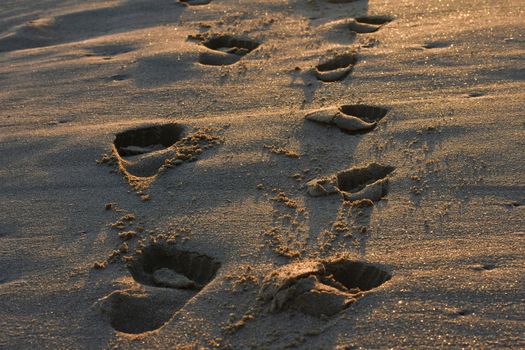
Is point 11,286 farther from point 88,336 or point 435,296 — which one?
point 435,296

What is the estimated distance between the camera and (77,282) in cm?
204

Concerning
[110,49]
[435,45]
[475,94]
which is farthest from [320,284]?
[110,49]

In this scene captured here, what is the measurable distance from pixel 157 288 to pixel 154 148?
2.72ft

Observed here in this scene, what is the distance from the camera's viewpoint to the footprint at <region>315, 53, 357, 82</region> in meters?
3.02

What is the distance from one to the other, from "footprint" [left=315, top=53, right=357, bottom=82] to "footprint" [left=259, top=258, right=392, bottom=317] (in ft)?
3.86

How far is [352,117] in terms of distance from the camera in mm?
2682

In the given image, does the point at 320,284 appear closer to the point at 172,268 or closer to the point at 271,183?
the point at 172,268

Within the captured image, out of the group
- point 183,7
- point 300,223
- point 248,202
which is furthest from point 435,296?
point 183,7

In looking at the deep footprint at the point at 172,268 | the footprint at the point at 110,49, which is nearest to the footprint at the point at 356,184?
the deep footprint at the point at 172,268

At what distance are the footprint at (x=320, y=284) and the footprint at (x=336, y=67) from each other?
3.86ft

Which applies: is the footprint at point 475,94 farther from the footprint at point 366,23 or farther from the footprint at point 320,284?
the footprint at point 320,284

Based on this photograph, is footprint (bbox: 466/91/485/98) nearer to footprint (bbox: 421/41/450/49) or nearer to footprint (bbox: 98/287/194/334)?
footprint (bbox: 421/41/450/49)

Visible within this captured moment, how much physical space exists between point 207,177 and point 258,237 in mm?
406

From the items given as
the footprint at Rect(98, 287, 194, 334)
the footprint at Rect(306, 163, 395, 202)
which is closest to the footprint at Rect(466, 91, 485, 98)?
the footprint at Rect(306, 163, 395, 202)
